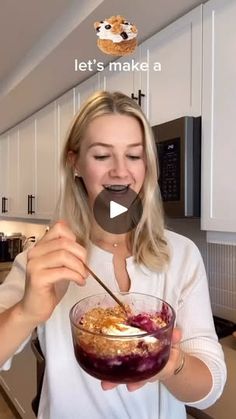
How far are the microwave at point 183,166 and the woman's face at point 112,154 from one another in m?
0.51

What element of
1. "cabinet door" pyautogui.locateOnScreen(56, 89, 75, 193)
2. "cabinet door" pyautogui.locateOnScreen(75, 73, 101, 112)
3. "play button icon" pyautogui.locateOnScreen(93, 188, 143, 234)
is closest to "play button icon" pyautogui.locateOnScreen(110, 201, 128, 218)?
"play button icon" pyautogui.locateOnScreen(93, 188, 143, 234)

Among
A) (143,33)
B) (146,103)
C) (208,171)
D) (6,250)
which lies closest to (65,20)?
(143,33)

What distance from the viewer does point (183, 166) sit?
1.28 meters

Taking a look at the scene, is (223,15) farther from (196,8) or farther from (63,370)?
(63,370)

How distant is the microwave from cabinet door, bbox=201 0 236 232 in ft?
0.12

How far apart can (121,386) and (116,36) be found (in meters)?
A: 1.46

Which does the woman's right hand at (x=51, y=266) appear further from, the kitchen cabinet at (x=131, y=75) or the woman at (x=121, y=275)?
the kitchen cabinet at (x=131, y=75)

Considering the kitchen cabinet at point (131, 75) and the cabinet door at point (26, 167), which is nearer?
the kitchen cabinet at point (131, 75)

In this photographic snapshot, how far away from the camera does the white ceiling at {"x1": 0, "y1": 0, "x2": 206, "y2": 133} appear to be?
1324 mm

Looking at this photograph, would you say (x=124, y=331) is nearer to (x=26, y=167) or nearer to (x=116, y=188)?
(x=116, y=188)

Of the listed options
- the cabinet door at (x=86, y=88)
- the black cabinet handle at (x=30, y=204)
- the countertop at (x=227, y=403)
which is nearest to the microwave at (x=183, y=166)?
the countertop at (x=227, y=403)

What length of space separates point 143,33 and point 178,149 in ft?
1.91

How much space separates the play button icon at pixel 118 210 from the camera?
75cm

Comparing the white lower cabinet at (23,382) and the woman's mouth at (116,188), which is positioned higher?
the woman's mouth at (116,188)
